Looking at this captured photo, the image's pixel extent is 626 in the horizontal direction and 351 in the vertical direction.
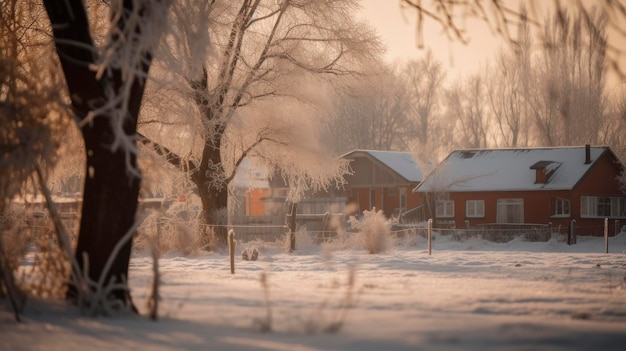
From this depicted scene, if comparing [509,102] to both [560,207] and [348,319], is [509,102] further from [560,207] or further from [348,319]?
[348,319]

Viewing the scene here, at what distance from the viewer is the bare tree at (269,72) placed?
995 inches

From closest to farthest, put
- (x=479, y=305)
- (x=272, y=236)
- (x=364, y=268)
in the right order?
(x=479, y=305) → (x=364, y=268) → (x=272, y=236)

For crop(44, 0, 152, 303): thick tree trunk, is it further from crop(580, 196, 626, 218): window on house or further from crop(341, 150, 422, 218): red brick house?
crop(341, 150, 422, 218): red brick house

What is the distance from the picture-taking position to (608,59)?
7.21m

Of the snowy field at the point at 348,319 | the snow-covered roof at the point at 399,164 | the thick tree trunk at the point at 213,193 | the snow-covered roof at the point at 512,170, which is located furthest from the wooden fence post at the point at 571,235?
the snow-covered roof at the point at 399,164

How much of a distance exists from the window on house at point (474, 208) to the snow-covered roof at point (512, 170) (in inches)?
40.1

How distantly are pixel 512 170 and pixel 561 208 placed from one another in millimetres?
3668

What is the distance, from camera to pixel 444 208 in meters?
46.0

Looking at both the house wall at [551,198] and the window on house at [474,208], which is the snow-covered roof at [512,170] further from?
the window on house at [474,208]

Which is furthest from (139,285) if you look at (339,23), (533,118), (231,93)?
(533,118)

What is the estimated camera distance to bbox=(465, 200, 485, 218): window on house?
144ft

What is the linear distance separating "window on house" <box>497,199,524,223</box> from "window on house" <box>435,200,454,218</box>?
3301 mm

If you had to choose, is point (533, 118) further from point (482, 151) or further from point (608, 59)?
point (608, 59)

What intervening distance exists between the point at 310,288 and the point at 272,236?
68.7 ft
